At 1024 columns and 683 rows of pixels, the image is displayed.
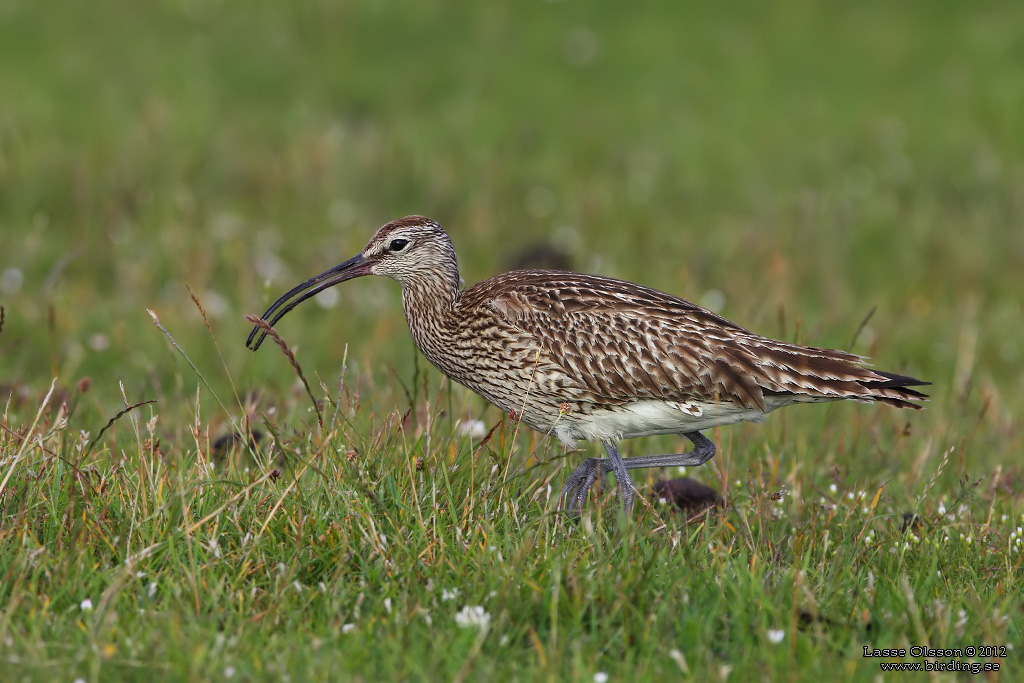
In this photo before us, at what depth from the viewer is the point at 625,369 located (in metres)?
5.91

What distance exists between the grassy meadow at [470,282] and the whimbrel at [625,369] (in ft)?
0.87

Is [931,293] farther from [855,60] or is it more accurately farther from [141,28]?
[141,28]

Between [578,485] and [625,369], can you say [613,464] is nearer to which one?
[578,485]

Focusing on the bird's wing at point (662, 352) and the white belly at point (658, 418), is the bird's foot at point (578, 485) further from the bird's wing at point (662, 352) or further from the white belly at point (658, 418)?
the bird's wing at point (662, 352)

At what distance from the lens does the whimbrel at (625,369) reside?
5.82 metres

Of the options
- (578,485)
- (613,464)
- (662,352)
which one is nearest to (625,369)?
(662,352)

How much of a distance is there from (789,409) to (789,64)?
7.70 m

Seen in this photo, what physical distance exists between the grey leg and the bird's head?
4.47ft

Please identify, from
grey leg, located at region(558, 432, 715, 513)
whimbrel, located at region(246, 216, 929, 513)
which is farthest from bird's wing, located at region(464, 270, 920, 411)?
grey leg, located at region(558, 432, 715, 513)

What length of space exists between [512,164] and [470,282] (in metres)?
2.47

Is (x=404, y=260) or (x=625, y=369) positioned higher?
(x=404, y=260)

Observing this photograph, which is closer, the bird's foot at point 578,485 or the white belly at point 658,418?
the bird's foot at point 578,485

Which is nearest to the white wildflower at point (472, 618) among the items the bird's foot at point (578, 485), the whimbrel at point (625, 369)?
the bird's foot at point (578, 485)

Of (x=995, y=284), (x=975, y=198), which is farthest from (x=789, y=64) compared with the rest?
(x=995, y=284)
